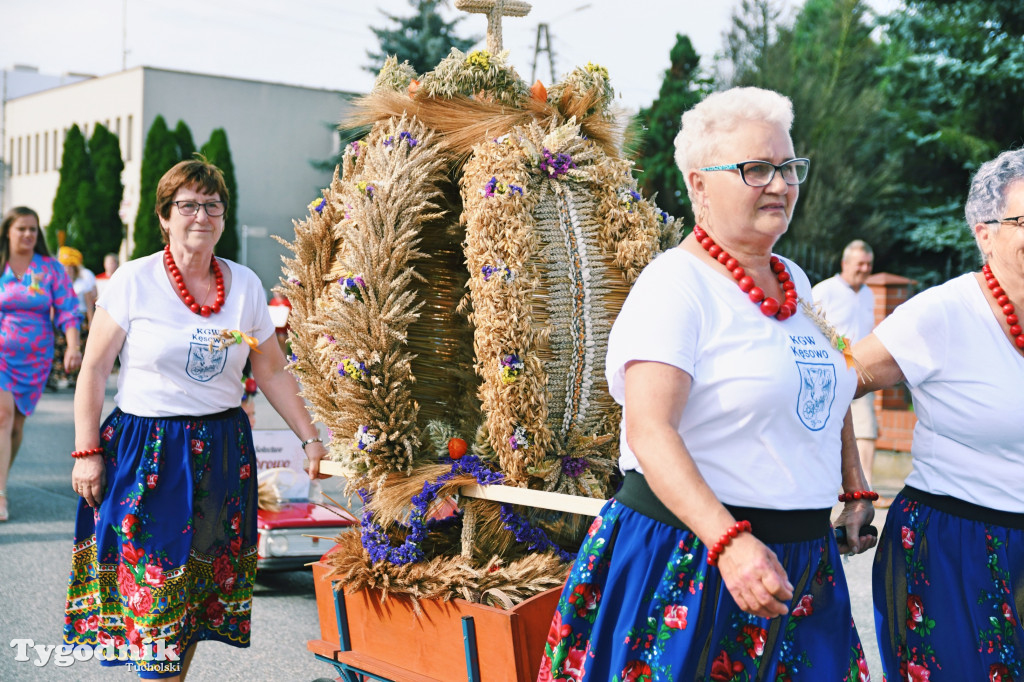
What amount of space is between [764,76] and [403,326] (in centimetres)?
2362

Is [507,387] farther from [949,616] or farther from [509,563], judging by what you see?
[949,616]

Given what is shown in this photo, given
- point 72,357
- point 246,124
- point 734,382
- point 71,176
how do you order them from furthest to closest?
point 246,124 → point 71,176 → point 72,357 → point 734,382

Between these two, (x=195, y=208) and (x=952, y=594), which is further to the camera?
(x=195, y=208)

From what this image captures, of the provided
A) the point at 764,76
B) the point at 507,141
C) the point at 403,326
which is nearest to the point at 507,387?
the point at 403,326

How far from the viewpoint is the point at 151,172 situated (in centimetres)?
3422

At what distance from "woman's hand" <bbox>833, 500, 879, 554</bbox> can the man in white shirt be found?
5331 mm

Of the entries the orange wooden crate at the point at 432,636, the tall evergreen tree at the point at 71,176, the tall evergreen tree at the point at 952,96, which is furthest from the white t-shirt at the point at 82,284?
the tall evergreen tree at the point at 71,176

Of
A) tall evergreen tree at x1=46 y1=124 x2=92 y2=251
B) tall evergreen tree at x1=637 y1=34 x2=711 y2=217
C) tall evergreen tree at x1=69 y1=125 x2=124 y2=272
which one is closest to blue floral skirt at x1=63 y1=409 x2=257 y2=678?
tall evergreen tree at x1=637 y1=34 x2=711 y2=217

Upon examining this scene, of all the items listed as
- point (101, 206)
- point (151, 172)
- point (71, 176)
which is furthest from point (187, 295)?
point (71, 176)

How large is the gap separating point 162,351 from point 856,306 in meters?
5.93

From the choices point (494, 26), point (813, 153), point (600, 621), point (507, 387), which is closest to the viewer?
point (600, 621)

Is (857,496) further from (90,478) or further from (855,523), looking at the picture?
→ (90,478)

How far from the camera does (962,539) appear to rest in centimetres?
279

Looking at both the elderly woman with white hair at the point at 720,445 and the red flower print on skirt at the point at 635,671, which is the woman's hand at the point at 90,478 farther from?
the red flower print on skirt at the point at 635,671
